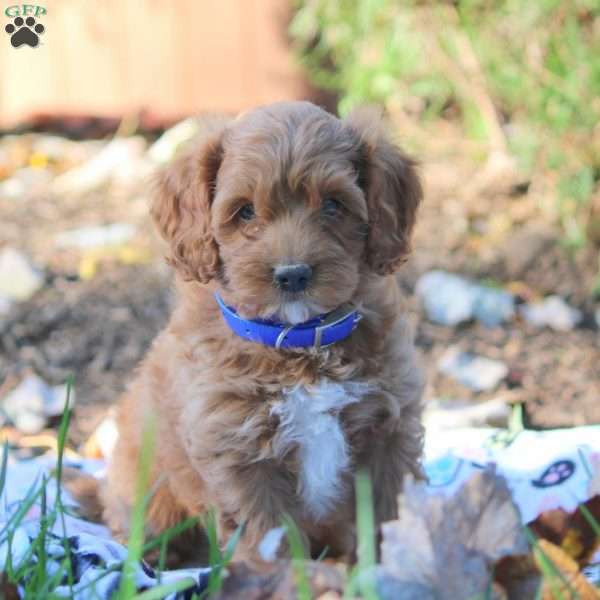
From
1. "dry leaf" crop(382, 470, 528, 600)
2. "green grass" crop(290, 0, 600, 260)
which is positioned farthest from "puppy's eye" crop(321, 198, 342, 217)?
"green grass" crop(290, 0, 600, 260)

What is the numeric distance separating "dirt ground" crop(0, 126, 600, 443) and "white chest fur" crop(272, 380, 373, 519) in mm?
1785

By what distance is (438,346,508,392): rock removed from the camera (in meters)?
5.07

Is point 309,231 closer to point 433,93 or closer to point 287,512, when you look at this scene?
point 287,512

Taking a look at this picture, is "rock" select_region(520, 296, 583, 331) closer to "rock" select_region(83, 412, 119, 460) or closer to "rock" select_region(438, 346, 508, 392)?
"rock" select_region(438, 346, 508, 392)

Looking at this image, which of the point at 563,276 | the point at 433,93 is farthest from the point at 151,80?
the point at 563,276

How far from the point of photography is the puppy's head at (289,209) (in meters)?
3.08

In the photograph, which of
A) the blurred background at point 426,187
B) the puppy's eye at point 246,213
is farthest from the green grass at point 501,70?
the puppy's eye at point 246,213

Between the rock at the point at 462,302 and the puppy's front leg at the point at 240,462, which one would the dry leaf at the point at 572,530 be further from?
the rock at the point at 462,302

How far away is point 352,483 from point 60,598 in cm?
133

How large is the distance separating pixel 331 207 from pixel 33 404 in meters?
2.23

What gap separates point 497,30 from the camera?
21.0ft

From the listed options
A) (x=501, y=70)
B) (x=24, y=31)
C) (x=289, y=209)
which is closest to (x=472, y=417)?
(x=289, y=209)

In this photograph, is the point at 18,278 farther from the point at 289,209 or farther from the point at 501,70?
the point at 289,209

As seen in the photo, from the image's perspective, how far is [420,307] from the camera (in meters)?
5.80
